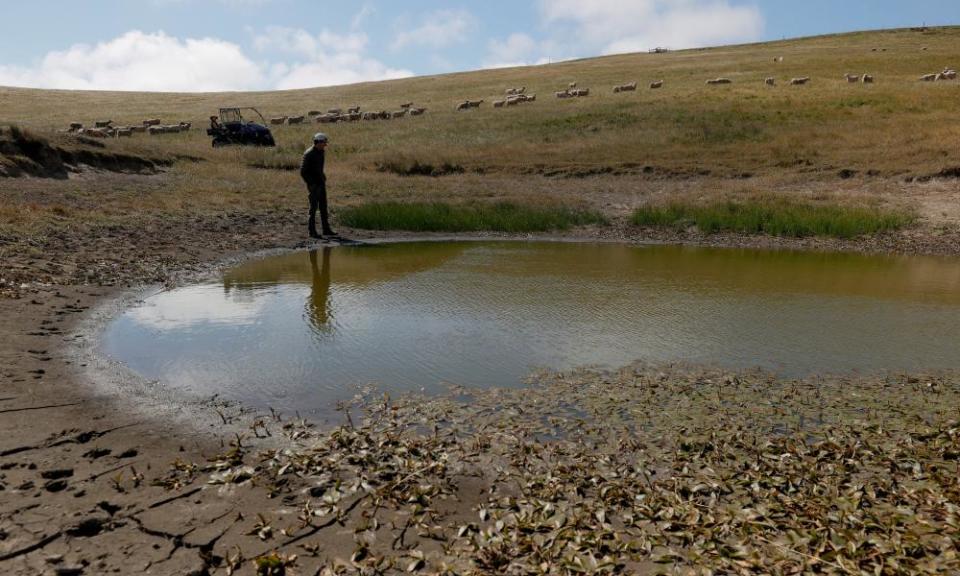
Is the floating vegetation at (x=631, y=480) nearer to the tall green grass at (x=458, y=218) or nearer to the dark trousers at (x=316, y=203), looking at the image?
the dark trousers at (x=316, y=203)

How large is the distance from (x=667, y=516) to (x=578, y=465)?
876 millimetres

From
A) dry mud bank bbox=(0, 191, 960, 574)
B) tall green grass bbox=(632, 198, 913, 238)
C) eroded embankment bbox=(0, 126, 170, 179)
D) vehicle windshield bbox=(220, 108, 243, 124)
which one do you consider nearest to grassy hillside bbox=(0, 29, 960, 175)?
vehicle windshield bbox=(220, 108, 243, 124)

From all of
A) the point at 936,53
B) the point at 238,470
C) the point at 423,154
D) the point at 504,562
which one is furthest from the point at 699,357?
the point at 936,53

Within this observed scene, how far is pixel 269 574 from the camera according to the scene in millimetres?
3934

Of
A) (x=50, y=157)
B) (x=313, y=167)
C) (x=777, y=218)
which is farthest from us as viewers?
(x=50, y=157)

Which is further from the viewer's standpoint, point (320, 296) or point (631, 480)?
point (320, 296)

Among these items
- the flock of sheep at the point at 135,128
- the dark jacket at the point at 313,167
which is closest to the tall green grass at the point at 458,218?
the dark jacket at the point at 313,167

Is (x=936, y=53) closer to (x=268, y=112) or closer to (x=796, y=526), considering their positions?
(x=268, y=112)

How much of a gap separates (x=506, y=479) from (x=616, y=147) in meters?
27.2

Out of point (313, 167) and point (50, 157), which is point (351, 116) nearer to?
point (50, 157)

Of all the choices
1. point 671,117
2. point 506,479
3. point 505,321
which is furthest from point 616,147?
point 506,479

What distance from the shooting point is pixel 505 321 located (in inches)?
384

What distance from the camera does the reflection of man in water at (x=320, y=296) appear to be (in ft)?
31.6

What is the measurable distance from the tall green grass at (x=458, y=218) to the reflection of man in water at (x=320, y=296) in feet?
11.7
